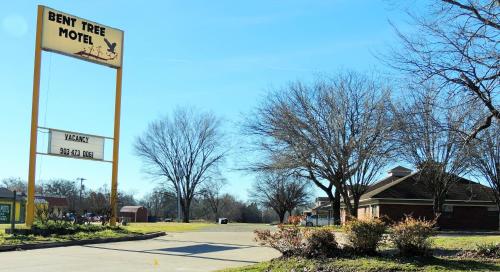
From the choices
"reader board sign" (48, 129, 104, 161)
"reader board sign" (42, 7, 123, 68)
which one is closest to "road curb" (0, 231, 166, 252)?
"reader board sign" (48, 129, 104, 161)

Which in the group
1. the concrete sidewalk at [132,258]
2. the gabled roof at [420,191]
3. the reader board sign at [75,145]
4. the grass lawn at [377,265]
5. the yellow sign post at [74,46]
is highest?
the yellow sign post at [74,46]

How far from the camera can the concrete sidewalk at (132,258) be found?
12766 millimetres

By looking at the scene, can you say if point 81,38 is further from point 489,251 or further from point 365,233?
point 489,251

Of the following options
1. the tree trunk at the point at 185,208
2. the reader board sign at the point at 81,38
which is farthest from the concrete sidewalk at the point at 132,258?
the tree trunk at the point at 185,208

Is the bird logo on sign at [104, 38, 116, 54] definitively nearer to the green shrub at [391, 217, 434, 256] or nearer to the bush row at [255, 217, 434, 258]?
the bush row at [255, 217, 434, 258]

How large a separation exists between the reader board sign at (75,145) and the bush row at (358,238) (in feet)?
49.1

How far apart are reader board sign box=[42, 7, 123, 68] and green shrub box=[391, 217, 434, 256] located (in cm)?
1854

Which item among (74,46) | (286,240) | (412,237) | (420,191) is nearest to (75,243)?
(74,46)

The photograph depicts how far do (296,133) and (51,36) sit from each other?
1528 cm

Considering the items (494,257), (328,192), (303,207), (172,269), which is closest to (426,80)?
(494,257)

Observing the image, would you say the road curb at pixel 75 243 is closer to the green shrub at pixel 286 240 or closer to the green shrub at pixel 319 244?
the green shrub at pixel 286 240

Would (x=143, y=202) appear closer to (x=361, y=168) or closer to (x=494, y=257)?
(x=361, y=168)

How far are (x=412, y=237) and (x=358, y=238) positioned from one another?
1.09 m

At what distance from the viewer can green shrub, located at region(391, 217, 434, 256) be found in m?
10.9
